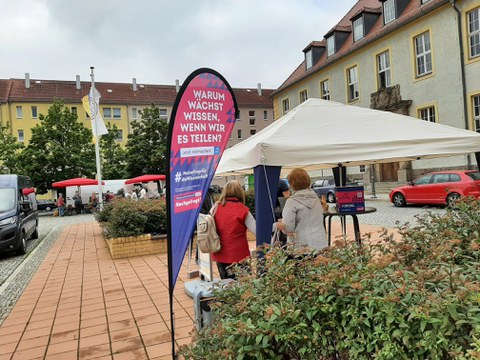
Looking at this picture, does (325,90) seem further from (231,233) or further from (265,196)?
(231,233)

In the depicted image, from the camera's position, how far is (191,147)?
2961 millimetres

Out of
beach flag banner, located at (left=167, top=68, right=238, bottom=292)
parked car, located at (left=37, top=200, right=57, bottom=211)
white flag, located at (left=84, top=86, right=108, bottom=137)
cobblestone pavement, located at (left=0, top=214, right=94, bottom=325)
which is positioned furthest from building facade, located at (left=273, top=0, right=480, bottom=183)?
parked car, located at (left=37, top=200, right=57, bottom=211)

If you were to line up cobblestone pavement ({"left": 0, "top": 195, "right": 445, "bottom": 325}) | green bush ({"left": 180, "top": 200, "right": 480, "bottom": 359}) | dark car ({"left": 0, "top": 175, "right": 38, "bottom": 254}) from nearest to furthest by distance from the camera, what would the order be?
green bush ({"left": 180, "top": 200, "right": 480, "bottom": 359}) → cobblestone pavement ({"left": 0, "top": 195, "right": 445, "bottom": 325}) → dark car ({"left": 0, "top": 175, "right": 38, "bottom": 254})

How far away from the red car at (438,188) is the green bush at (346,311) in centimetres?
1198

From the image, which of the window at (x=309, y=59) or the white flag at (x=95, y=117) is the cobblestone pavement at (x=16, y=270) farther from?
the window at (x=309, y=59)

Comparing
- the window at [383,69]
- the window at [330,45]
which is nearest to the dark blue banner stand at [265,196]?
the window at [383,69]

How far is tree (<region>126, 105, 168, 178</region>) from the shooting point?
126 feet

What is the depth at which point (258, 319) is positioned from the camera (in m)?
1.82

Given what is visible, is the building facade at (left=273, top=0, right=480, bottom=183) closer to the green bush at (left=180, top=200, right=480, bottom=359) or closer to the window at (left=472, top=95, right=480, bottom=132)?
the window at (left=472, top=95, right=480, bottom=132)

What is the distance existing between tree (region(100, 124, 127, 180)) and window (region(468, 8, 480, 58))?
31368mm

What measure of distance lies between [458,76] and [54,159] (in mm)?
28582

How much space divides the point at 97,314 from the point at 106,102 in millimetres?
57164

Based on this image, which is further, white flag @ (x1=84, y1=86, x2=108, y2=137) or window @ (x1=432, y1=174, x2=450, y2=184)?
white flag @ (x1=84, y1=86, x2=108, y2=137)

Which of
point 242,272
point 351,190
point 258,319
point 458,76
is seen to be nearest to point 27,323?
point 242,272
